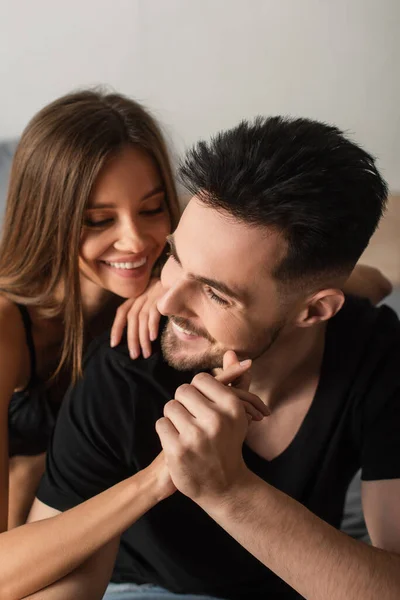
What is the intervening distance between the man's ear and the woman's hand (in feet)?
0.74

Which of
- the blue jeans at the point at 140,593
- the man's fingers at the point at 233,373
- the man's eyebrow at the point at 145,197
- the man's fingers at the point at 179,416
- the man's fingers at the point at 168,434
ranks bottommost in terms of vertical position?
the blue jeans at the point at 140,593

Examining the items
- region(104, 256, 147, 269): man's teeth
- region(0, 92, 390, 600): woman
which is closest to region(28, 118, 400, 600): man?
region(0, 92, 390, 600): woman

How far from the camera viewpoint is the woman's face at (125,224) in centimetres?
119

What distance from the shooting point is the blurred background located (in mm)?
1757

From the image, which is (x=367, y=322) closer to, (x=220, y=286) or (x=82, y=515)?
(x=220, y=286)

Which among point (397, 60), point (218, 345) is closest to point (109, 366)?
point (218, 345)

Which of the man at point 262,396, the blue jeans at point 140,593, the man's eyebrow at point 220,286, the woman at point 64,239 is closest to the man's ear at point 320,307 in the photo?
the man at point 262,396

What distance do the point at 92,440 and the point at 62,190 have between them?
450mm

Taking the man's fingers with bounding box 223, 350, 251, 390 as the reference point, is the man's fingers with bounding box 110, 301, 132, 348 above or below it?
below

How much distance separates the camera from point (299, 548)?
84 centimetres

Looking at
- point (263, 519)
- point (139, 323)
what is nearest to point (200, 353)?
point (139, 323)

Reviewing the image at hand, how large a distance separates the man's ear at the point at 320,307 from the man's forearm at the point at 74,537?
31 centimetres

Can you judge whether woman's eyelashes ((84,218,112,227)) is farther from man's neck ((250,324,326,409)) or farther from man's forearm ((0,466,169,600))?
man's forearm ((0,466,169,600))

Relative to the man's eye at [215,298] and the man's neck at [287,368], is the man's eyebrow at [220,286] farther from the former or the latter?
the man's neck at [287,368]
